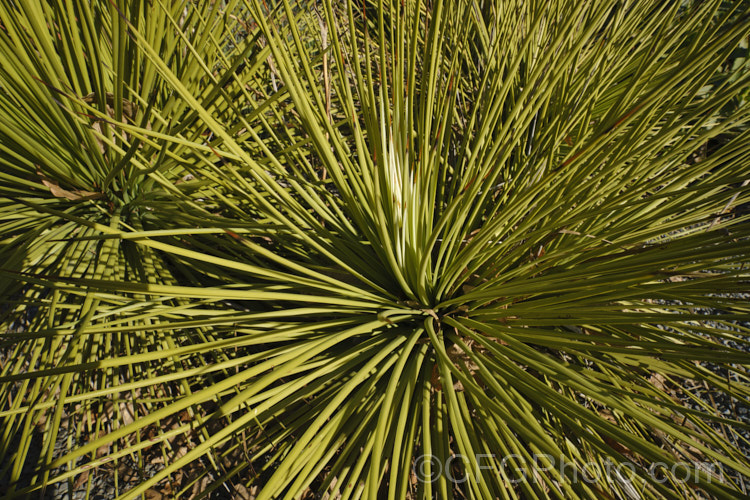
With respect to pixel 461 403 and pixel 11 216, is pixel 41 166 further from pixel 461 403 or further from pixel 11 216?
pixel 461 403

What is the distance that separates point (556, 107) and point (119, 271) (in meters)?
1.11

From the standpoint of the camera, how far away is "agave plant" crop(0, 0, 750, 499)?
642 mm

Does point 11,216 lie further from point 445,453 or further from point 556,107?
point 556,107

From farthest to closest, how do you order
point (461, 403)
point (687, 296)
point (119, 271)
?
1. point (119, 271)
2. point (461, 403)
3. point (687, 296)

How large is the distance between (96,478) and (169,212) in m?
0.72

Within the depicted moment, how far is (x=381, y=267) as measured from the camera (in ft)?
3.22

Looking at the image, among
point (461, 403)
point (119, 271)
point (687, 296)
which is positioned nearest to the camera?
point (687, 296)

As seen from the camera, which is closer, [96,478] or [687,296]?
[687,296]

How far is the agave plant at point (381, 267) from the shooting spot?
64cm

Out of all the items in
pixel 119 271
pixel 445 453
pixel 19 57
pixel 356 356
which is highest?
pixel 19 57

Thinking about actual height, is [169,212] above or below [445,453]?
above

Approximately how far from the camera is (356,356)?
2.77ft

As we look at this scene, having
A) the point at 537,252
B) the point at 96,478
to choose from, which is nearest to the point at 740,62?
the point at 537,252

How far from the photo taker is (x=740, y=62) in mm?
1582
